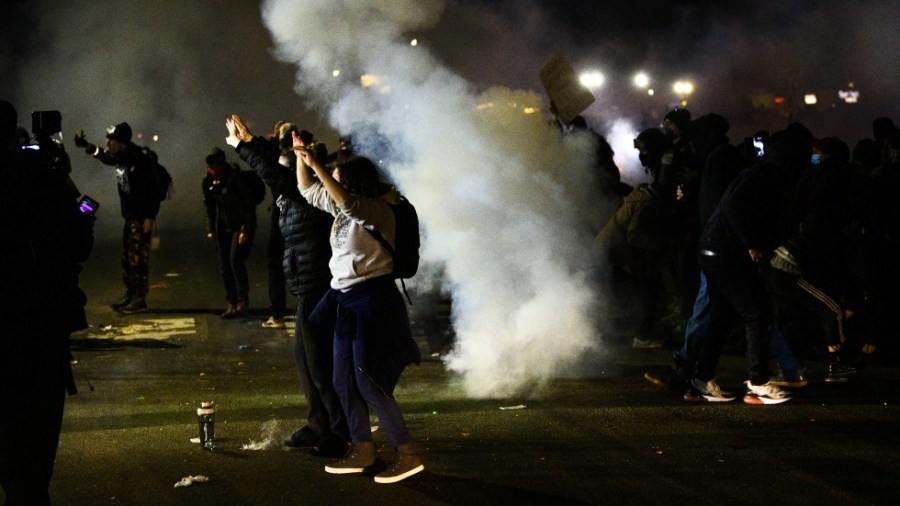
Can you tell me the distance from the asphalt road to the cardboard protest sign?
219 centimetres

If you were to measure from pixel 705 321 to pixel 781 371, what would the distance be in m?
0.80

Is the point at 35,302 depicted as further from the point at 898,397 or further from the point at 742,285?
the point at 898,397

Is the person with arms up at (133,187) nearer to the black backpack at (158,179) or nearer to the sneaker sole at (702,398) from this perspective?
the black backpack at (158,179)

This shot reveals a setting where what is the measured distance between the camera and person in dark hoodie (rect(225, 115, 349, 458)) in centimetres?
625

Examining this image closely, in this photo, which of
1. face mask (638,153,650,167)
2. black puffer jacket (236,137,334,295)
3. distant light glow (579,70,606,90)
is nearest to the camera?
black puffer jacket (236,137,334,295)

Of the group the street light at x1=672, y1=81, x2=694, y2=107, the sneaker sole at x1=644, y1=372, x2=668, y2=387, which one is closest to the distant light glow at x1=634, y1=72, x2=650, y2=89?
the street light at x1=672, y1=81, x2=694, y2=107

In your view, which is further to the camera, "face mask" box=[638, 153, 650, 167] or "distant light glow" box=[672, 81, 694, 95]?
"distant light glow" box=[672, 81, 694, 95]

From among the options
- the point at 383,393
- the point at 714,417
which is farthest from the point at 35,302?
the point at 714,417

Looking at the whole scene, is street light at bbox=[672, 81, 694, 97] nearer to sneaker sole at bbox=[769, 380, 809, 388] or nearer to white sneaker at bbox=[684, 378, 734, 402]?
sneaker sole at bbox=[769, 380, 809, 388]

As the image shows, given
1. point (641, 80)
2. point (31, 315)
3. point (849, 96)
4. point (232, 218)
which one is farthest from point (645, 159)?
point (849, 96)

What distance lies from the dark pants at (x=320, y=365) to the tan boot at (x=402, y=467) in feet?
1.98

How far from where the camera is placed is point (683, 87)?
24.2m

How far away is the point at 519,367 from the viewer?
818 cm

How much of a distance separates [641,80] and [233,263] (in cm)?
1466
